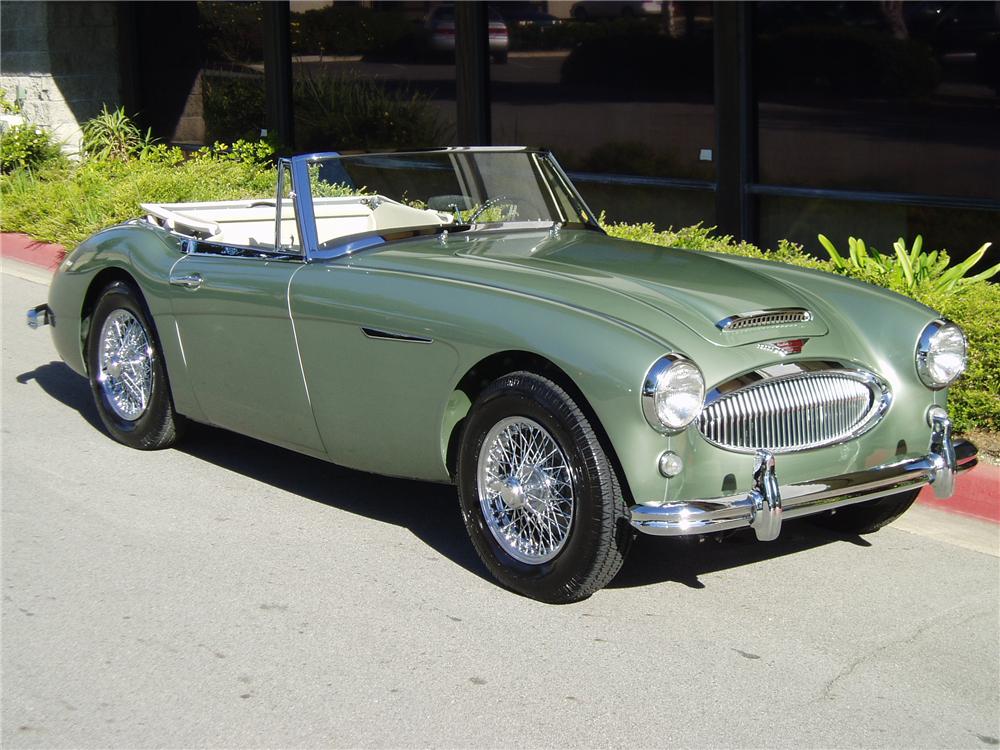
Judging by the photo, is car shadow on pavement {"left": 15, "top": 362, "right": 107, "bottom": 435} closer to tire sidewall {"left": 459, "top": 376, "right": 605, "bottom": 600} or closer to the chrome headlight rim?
tire sidewall {"left": 459, "top": 376, "right": 605, "bottom": 600}

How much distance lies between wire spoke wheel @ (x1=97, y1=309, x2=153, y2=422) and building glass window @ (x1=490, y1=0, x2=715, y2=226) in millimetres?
5272

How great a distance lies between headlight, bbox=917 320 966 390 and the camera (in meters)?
4.69

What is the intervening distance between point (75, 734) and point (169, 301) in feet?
8.35

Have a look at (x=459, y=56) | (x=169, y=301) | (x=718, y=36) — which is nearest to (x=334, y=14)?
(x=459, y=56)

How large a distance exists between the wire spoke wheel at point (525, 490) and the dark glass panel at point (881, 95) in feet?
17.1

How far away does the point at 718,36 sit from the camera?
9.49 m

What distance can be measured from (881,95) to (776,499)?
553 cm

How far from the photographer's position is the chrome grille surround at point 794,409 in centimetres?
418

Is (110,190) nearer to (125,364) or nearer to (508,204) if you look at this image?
(125,364)

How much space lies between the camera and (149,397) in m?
6.02

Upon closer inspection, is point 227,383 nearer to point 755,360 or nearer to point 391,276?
point 391,276

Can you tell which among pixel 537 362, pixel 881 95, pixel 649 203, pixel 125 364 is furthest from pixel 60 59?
pixel 537 362

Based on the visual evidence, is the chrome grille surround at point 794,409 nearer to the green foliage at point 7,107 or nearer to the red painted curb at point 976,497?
the red painted curb at point 976,497

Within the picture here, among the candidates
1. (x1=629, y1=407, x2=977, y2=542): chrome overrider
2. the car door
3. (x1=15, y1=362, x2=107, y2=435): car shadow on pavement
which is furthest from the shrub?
(x1=629, y1=407, x2=977, y2=542): chrome overrider
